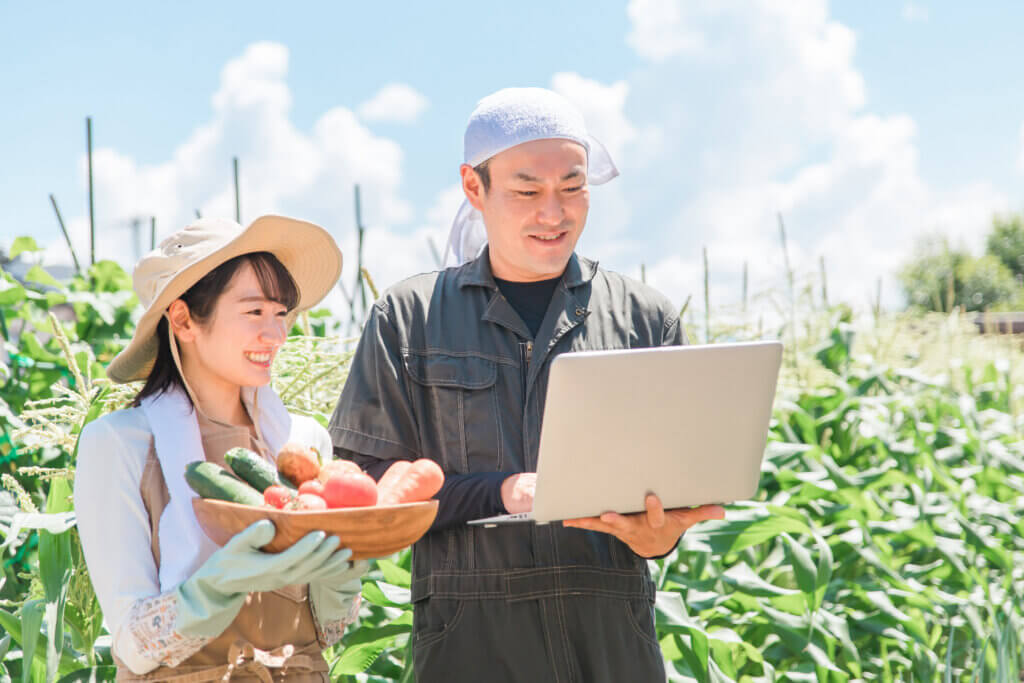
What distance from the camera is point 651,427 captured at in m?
1.43

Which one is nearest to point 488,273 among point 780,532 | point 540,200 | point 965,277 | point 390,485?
point 540,200

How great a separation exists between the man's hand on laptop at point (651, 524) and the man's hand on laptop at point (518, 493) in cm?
7

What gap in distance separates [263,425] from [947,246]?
3087 centimetres

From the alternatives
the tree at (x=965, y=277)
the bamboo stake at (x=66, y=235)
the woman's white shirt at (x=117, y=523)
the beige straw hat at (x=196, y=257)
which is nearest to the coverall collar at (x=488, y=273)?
the beige straw hat at (x=196, y=257)

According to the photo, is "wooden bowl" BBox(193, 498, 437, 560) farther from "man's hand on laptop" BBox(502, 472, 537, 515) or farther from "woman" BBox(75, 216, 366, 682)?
"man's hand on laptop" BBox(502, 472, 537, 515)

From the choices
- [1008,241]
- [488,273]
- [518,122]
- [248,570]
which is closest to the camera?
[248,570]

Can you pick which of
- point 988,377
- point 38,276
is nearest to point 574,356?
point 38,276

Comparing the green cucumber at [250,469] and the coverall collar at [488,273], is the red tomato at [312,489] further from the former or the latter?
the coverall collar at [488,273]

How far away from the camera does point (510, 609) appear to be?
63.5 inches

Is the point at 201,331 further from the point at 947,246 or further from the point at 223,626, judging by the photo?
the point at 947,246

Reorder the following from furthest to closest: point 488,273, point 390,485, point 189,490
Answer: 1. point 488,273
2. point 189,490
3. point 390,485

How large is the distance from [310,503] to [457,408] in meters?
0.58

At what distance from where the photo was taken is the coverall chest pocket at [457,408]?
5.47 feet

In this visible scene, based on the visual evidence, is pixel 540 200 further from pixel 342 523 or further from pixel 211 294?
pixel 342 523
